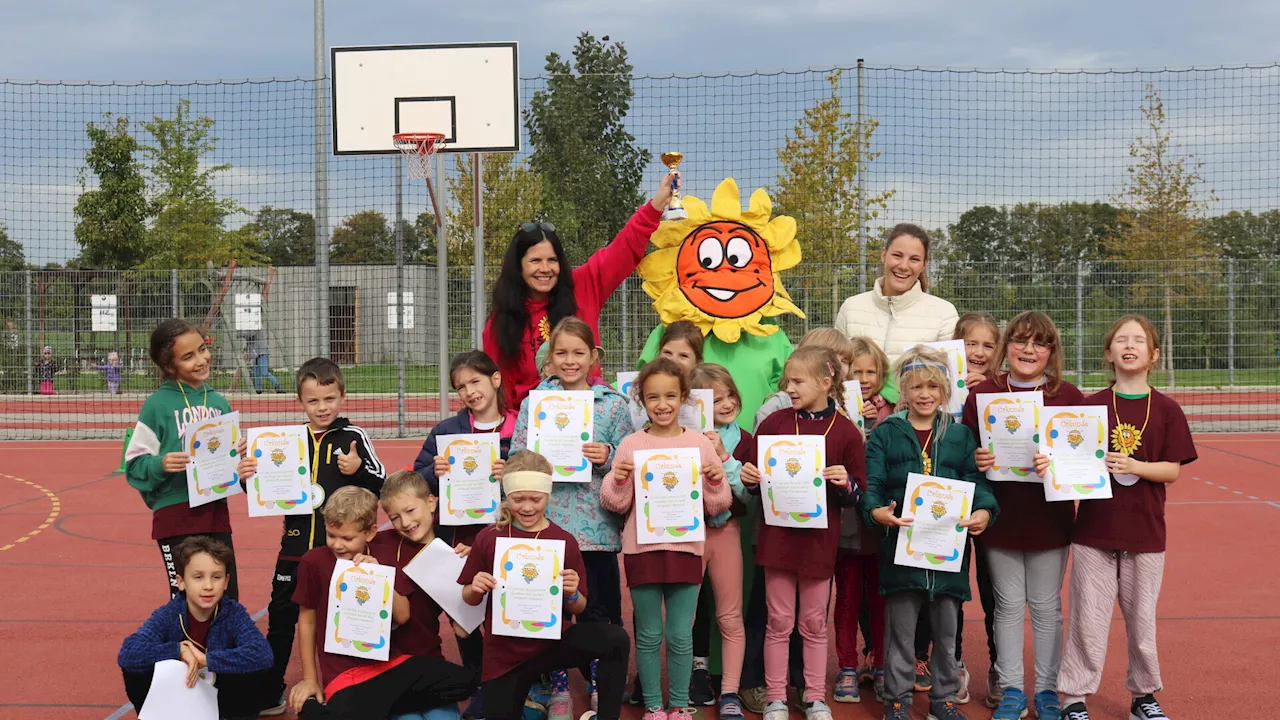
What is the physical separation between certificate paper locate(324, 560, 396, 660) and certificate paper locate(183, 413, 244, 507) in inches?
24.4

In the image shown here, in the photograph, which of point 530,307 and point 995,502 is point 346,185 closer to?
point 530,307

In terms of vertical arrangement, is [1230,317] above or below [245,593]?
above

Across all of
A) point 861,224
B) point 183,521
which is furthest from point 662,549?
point 861,224

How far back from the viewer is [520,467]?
3.89 m

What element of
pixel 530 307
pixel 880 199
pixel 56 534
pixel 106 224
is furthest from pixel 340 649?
pixel 106 224

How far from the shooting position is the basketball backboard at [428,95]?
8641 millimetres

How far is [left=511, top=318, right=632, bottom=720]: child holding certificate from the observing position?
4.17 meters

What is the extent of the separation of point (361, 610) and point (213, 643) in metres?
0.52

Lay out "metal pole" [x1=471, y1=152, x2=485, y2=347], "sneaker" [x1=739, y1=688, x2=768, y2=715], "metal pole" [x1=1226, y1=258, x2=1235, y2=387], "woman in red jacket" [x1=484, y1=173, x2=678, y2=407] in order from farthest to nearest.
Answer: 1. "metal pole" [x1=1226, y1=258, x2=1235, y2=387]
2. "metal pole" [x1=471, y1=152, x2=485, y2=347]
3. "woman in red jacket" [x1=484, y1=173, x2=678, y2=407]
4. "sneaker" [x1=739, y1=688, x2=768, y2=715]

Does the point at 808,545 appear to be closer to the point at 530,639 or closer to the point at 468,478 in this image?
the point at 530,639

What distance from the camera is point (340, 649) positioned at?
3.84 m

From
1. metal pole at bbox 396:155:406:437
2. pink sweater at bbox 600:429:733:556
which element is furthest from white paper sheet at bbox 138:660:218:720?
metal pole at bbox 396:155:406:437

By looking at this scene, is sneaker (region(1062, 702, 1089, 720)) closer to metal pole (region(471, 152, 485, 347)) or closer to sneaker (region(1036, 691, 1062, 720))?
sneaker (region(1036, 691, 1062, 720))

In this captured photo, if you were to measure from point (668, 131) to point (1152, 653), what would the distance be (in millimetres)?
8098
